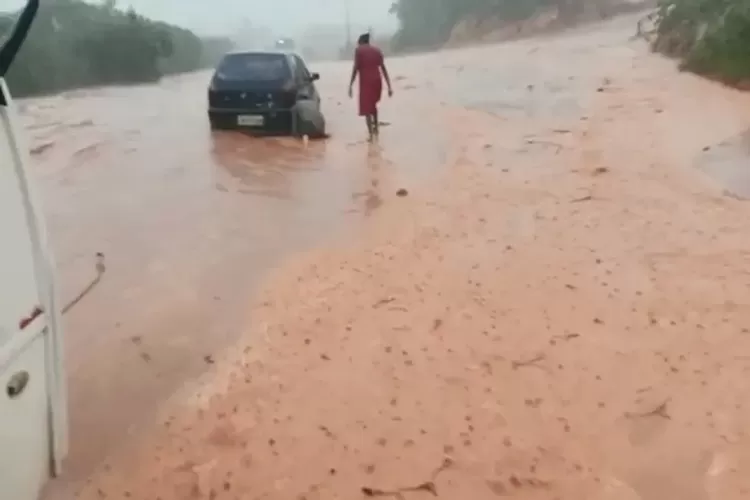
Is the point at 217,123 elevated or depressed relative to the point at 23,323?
depressed

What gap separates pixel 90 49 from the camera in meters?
25.0

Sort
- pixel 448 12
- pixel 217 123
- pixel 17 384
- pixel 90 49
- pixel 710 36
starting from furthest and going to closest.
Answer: pixel 448 12
pixel 90 49
pixel 710 36
pixel 217 123
pixel 17 384

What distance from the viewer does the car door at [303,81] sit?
13.6 metres

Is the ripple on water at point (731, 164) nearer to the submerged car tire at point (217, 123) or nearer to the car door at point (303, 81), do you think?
the car door at point (303, 81)

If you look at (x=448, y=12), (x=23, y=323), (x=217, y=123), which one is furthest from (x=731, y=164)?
(x=448, y=12)

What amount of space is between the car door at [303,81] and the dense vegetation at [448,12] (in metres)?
23.5

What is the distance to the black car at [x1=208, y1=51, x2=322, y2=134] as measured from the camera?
43.4ft

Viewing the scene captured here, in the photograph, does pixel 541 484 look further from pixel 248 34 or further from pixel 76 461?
pixel 248 34

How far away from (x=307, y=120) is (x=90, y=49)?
46.0 feet

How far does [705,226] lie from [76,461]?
6.04 meters

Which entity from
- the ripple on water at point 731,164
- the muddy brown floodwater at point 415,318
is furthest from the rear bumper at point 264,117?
the ripple on water at point 731,164

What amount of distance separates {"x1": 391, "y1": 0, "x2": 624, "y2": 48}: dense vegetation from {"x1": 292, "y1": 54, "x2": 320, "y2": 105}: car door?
77.2 ft

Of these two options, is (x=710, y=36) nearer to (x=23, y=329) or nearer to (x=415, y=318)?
(x=415, y=318)

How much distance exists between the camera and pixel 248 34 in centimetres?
4200
